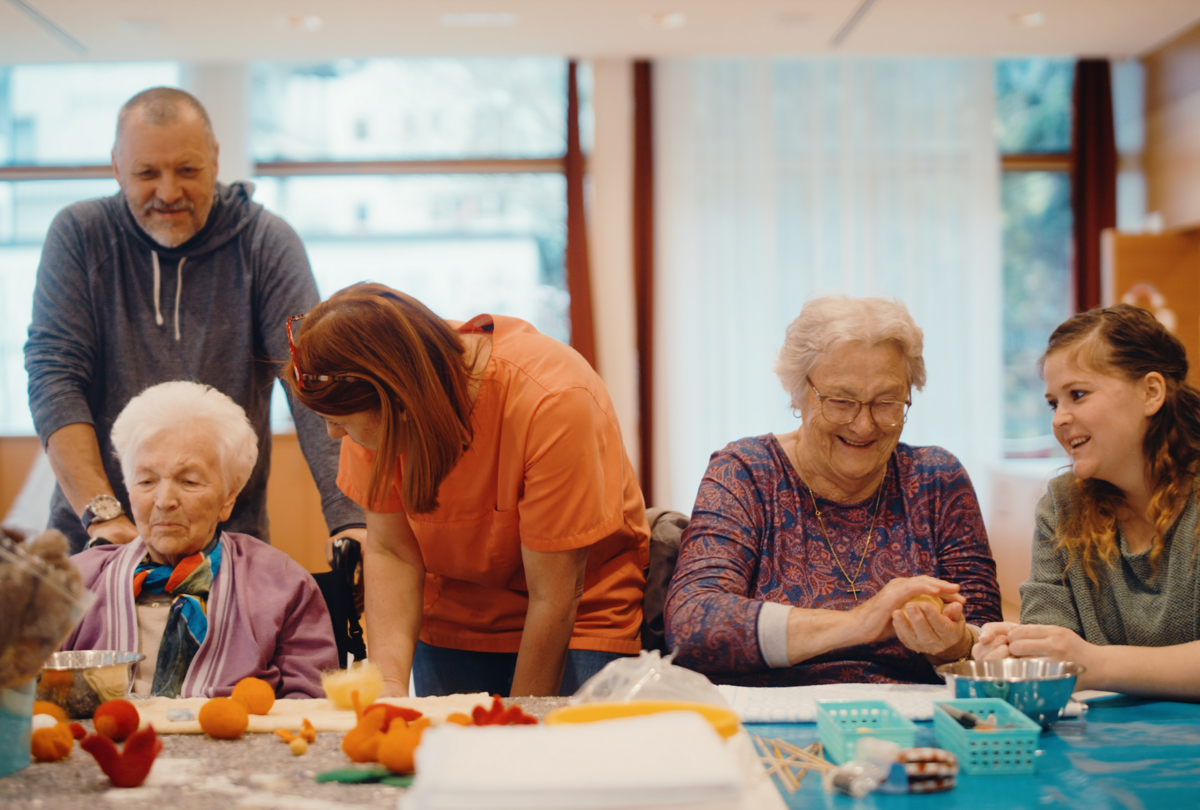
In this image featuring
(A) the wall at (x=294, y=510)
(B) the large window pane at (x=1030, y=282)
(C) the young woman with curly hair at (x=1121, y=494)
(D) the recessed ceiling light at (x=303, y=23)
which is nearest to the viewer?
(C) the young woman with curly hair at (x=1121, y=494)

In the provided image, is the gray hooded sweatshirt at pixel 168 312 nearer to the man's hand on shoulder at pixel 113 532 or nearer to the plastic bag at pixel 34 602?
the man's hand on shoulder at pixel 113 532

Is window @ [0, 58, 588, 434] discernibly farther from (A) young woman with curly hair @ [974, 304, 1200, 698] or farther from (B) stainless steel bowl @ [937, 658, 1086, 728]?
(B) stainless steel bowl @ [937, 658, 1086, 728]

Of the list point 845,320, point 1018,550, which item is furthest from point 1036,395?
point 845,320

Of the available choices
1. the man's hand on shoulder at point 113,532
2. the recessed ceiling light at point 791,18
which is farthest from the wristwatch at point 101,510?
the recessed ceiling light at point 791,18

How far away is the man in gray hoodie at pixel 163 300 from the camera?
1969 millimetres

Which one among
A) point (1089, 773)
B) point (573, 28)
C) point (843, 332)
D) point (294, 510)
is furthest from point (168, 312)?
point (573, 28)

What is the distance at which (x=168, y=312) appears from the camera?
2.08 meters

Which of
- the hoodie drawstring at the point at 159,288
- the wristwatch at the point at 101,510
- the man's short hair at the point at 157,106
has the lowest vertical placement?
the wristwatch at the point at 101,510

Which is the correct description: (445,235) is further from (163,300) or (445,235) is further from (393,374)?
(393,374)

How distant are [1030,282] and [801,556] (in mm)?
4870

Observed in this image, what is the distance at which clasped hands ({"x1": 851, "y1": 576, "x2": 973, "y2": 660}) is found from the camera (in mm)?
1395

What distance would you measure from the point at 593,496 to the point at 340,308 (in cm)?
50

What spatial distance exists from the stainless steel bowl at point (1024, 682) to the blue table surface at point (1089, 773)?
0.13ft

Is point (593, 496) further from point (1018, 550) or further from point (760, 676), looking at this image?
point (1018, 550)
